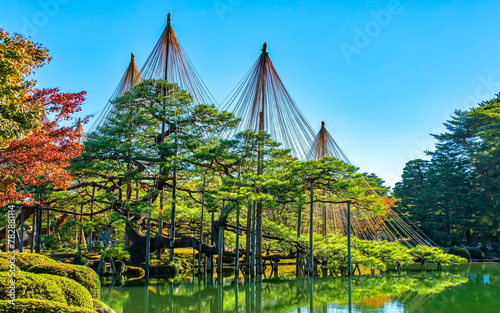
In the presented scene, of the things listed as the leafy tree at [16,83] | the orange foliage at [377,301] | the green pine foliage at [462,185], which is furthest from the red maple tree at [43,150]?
the green pine foliage at [462,185]

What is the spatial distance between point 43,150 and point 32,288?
Answer: 146 inches

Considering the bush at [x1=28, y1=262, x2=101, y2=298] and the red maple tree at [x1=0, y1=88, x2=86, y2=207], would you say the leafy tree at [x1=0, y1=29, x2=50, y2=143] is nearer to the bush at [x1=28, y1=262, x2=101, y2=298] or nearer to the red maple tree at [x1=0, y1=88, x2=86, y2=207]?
the red maple tree at [x1=0, y1=88, x2=86, y2=207]

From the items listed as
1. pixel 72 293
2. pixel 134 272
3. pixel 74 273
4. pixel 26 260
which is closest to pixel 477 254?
pixel 134 272

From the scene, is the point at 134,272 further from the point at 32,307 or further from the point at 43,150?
the point at 32,307

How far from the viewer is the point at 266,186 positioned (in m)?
16.4

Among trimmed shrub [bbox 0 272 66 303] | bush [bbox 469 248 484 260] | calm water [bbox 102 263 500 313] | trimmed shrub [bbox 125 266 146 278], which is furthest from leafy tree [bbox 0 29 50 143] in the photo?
bush [bbox 469 248 484 260]

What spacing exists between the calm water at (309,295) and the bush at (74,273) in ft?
7.75

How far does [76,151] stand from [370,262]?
45.6 ft

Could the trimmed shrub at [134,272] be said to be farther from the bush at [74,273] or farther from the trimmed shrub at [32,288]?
the trimmed shrub at [32,288]

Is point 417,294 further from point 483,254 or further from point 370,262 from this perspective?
point 483,254

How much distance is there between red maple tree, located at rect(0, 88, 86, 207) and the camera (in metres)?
8.03

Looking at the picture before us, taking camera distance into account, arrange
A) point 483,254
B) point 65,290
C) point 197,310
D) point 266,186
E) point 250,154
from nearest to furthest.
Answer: point 65,290, point 197,310, point 266,186, point 250,154, point 483,254

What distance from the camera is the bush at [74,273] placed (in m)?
8.00

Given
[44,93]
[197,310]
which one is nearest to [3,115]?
[44,93]
